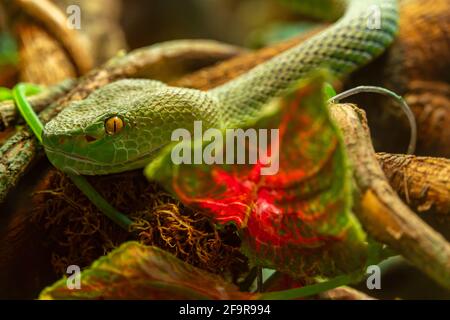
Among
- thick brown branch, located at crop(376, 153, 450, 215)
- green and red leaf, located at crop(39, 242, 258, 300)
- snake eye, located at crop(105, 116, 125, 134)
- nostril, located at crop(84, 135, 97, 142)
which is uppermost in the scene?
snake eye, located at crop(105, 116, 125, 134)

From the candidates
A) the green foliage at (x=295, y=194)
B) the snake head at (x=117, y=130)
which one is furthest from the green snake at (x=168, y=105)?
the green foliage at (x=295, y=194)

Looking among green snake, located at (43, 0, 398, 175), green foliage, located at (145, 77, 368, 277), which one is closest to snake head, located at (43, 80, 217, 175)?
green snake, located at (43, 0, 398, 175)

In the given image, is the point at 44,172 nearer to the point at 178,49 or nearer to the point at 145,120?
the point at 145,120

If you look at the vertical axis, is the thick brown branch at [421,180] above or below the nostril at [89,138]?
below

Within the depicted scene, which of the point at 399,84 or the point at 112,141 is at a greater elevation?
the point at 399,84

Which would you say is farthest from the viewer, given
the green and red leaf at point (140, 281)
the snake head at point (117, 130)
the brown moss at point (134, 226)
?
the snake head at point (117, 130)

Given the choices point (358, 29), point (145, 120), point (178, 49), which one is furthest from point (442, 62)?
point (145, 120)

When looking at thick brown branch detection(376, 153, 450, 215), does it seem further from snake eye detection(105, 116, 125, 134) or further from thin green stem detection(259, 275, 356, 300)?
snake eye detection(105, 116, 125, 134)

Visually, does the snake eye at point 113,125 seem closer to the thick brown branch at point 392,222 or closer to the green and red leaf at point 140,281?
the green and red leaf at point 140,281

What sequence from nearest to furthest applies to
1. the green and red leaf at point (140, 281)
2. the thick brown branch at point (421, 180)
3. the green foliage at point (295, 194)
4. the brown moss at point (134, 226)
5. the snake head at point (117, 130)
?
1. the green foliage at point (295, 194)
2. the green and red leaf at point (140, 281)
3. the thick brown branch at point (421, 180)
4. the brown moss at point (134, 226)
5. the snake head at point (117, 130)
